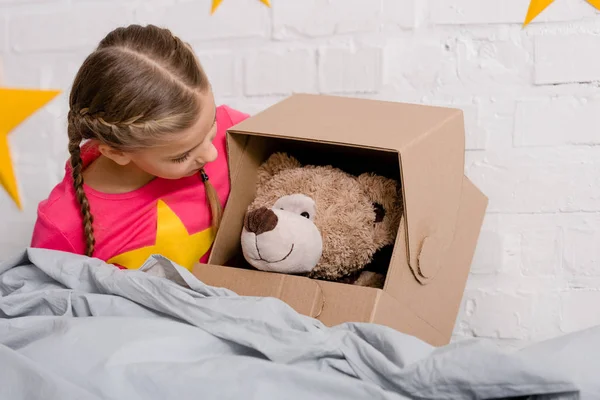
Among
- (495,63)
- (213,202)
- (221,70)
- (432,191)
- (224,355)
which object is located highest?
(495,63)

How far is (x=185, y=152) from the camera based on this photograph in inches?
44.4

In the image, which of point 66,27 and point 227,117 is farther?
point 66,27

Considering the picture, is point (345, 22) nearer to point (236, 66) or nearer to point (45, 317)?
point (236, 66)

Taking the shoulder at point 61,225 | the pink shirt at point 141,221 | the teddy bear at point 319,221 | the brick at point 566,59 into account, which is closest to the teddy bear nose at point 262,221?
the teddy bear at point 319,221

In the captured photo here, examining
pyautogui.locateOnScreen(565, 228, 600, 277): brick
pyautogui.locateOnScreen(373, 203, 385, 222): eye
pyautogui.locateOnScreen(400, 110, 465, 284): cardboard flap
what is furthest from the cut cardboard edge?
pyautogui.locateOnScreen(565, 228, 600, 277): brick

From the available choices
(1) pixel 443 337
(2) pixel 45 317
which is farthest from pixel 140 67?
(1) pixel 443 337

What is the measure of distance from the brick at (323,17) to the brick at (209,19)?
3 centimetres

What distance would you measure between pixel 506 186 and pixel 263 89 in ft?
1.63

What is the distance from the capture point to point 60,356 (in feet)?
2.77

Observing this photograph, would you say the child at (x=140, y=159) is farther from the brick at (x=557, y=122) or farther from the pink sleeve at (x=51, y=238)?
the brick at (x=557, y=122)

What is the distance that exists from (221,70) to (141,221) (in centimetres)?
41

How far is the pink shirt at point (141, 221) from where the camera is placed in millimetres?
1214

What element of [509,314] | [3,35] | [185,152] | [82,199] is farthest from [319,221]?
[3,35]

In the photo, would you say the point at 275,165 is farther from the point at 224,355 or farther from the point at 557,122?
the point at 557,122
